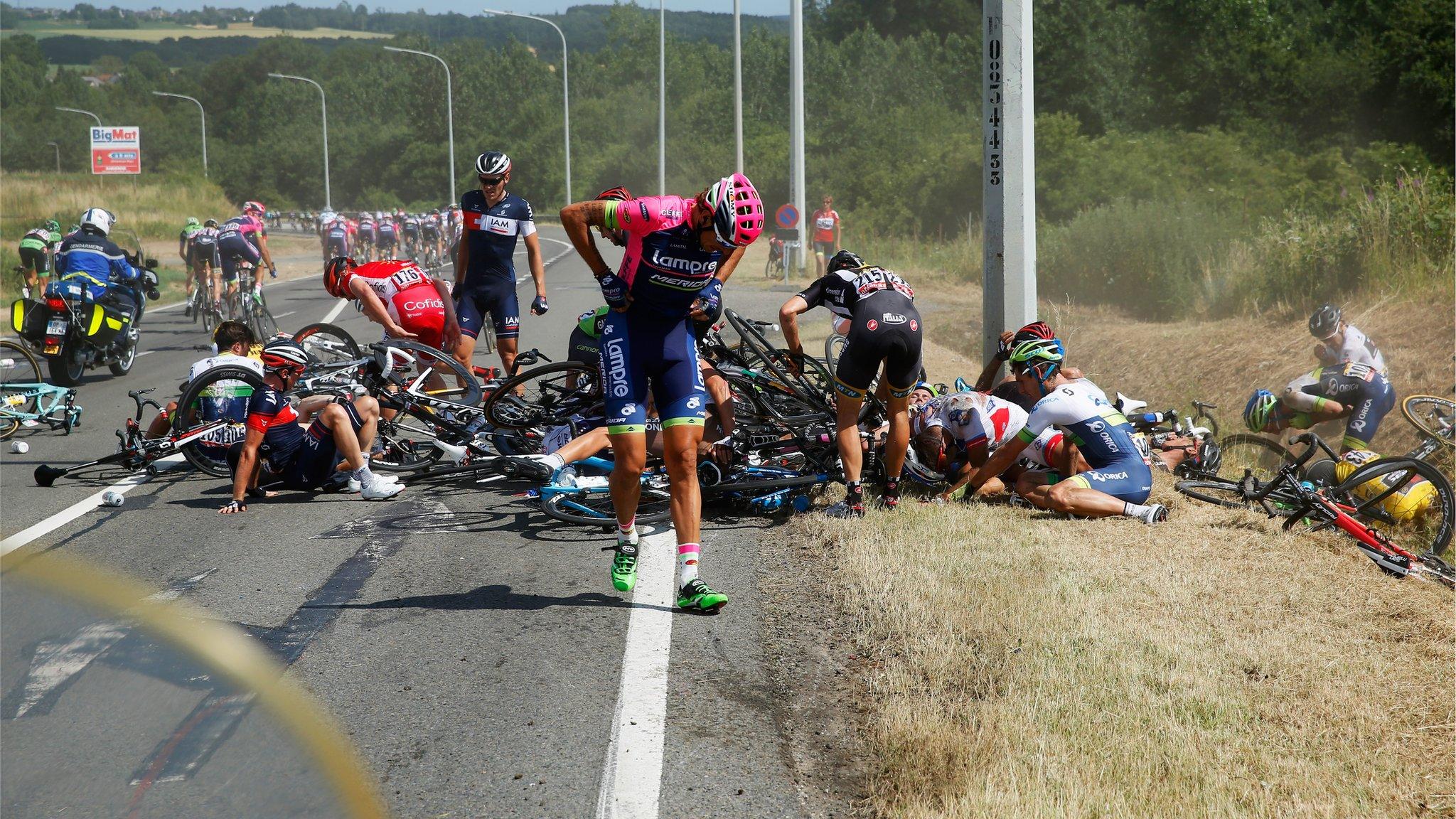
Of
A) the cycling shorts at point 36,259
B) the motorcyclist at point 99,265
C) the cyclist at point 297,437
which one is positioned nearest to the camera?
the cyclist at point 297,437

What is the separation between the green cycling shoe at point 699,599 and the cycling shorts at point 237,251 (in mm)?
13720

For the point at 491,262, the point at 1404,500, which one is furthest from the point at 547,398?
the point at 1404,500

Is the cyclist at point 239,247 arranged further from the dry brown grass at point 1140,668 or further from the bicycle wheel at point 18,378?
the dry brown grass at point 1140,668

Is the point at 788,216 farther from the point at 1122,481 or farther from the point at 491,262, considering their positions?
the point at 1122,481

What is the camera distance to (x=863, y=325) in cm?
776

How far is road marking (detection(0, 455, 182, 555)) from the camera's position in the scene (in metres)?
7.14

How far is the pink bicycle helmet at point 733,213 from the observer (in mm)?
5652

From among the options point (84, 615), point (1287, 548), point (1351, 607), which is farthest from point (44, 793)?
point (1287, 548)

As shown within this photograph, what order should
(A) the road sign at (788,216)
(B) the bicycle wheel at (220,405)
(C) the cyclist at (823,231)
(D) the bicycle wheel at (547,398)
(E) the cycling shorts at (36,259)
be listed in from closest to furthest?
(D) the bicycle wheel at (547,398) < (B) the bicycle wheel at (220,405) < (E) the cycling shorts at (36,259) < (A) the road sign at (788,216) < (C) the cyclist at (823,231)

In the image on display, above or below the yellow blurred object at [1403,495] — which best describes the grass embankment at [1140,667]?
below

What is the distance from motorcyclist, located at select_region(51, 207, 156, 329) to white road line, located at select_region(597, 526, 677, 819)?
395 inches

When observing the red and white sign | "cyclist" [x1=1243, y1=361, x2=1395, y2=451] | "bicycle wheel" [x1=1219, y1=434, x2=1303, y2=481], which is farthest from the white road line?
the red and white sign

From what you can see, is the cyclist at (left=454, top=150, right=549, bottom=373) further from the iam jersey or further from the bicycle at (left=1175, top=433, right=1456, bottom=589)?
→ the bicycle at (left=1175, top=433, right=1456, bottom=589)

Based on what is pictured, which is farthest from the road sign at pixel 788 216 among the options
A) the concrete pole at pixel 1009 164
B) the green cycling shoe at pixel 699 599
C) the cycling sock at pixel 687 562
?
the green cycling shoe at pixel 699 599
